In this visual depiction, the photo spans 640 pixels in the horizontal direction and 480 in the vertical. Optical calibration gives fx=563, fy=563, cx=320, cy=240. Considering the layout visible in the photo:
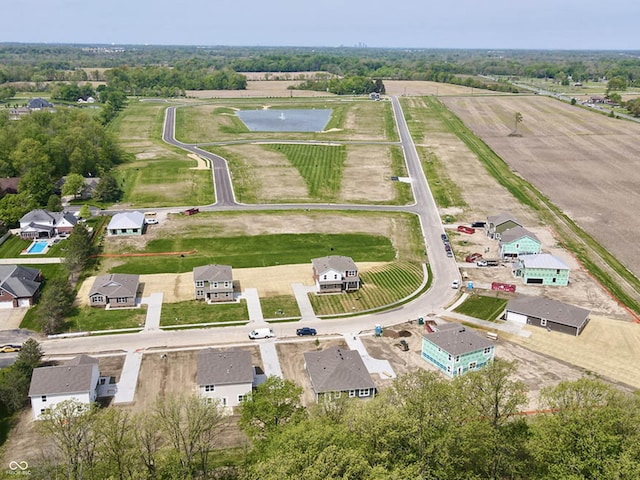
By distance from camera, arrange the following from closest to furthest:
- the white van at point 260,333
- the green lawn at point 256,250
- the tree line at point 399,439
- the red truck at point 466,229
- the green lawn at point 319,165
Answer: the tree line at point 399,439 < the white van at point 260,333 < the green lawn at point 256,250 < the red truck at point 466,229 < the green lawn at point 319,165

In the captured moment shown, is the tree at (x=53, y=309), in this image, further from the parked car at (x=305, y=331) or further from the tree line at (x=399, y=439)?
the parked car at (x=305, y=331)

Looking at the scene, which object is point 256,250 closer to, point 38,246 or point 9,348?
point 38,246

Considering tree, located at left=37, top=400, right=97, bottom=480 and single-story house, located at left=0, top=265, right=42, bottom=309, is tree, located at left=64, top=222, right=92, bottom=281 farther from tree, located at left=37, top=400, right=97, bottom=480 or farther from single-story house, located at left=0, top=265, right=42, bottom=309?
tree, located at left=37, top=400, right=97, bottom=480

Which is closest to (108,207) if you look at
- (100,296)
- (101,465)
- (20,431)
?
(100,296)

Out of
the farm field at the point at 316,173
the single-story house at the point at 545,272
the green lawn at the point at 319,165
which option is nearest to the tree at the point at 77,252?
the farm field at the point at 316,173

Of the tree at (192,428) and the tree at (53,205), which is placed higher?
the tree at (192,428)
